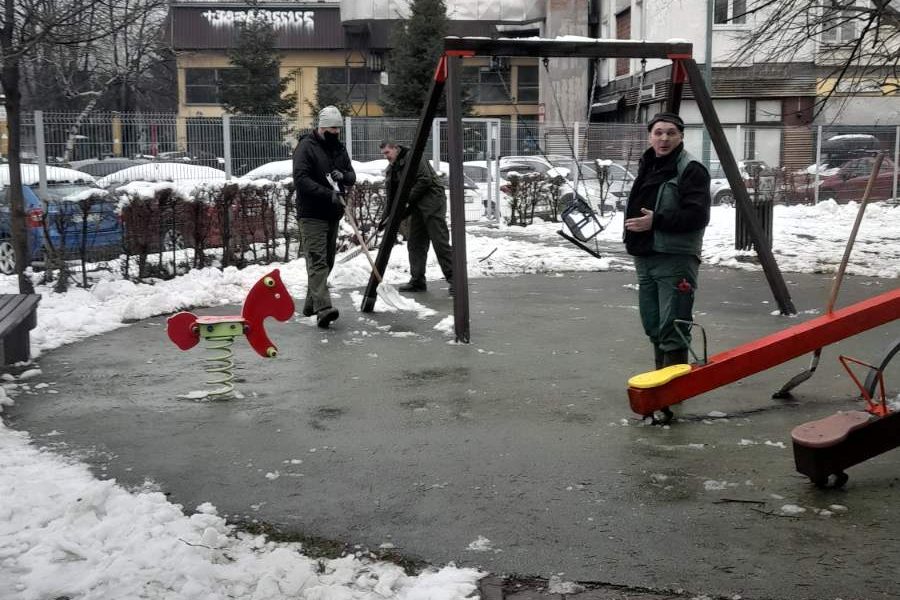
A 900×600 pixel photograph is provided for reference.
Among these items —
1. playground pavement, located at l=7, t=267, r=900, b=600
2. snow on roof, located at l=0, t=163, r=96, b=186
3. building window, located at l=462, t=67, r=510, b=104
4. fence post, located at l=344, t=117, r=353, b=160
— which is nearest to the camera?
playground pavement, located at l=7, t=267, r=900, b=600

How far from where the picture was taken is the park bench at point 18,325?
719cm

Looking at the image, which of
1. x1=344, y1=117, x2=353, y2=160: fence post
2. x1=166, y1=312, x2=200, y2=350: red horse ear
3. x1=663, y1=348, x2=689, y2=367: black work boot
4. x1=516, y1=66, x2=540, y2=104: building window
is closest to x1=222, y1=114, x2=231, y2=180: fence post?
x1=344, y1=117, x2=353, y2=160: fence post

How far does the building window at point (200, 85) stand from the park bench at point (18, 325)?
4463 centimetres

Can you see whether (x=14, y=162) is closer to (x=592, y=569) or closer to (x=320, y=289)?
(x=320, y=289)

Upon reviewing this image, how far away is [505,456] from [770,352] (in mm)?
1612

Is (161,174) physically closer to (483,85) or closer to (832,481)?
(832,481)

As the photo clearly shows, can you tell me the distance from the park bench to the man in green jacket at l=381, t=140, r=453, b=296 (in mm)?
4231

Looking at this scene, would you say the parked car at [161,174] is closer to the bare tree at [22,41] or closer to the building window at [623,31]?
the bare tree at [22,41]

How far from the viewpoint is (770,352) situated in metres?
5.66

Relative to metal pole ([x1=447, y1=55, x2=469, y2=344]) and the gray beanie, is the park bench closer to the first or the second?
the gray beanie

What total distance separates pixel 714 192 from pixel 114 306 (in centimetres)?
1927

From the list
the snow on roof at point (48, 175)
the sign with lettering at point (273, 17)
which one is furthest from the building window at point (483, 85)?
the snow on roof at point (48, 175)

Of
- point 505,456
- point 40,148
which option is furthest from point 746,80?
point 505,456

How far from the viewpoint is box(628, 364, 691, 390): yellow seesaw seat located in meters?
5.65
